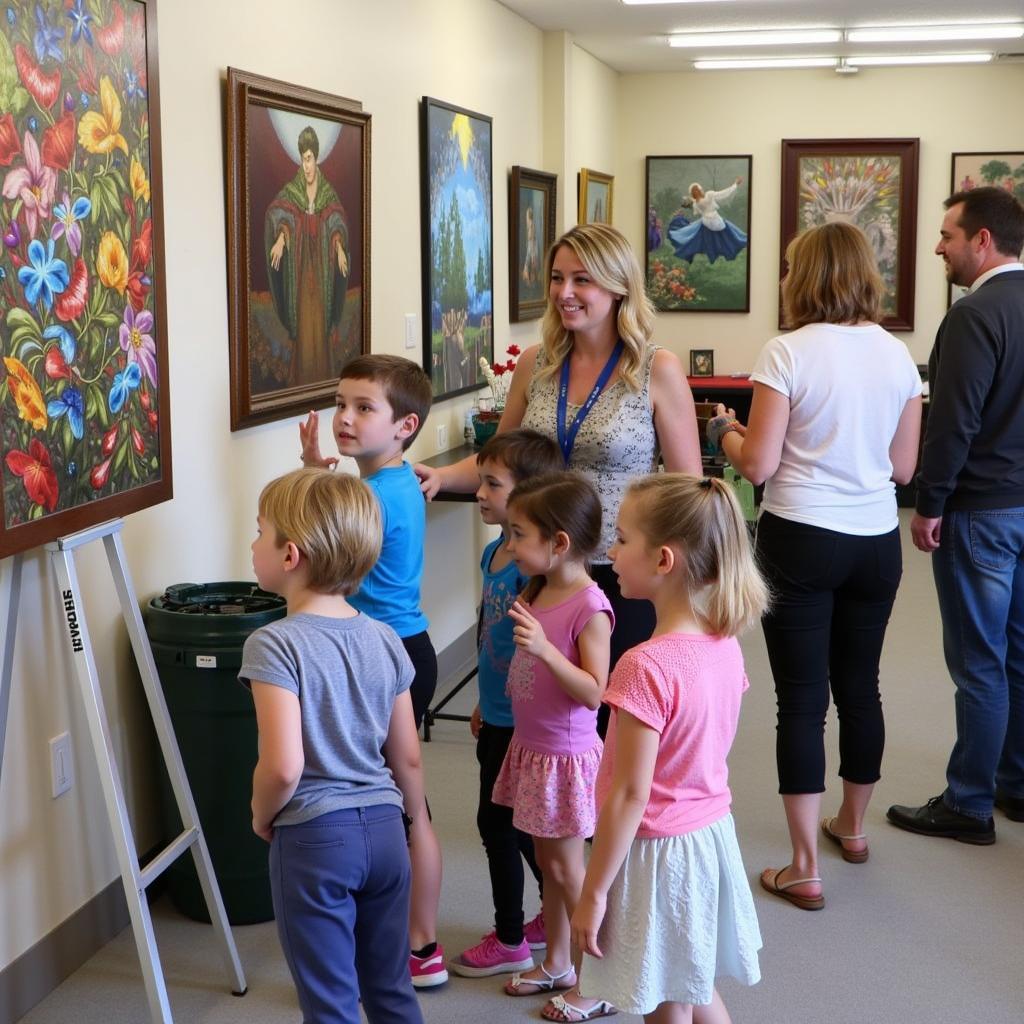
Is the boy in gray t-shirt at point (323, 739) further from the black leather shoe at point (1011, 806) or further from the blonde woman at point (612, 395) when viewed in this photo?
the black leather shoe at point (1011, 806)

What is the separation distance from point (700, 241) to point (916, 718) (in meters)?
5.22

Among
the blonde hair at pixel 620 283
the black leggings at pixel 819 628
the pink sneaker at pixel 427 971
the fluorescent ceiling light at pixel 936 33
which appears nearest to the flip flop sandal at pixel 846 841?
the black leggings at pixel 819 628

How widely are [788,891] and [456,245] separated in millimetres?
3038

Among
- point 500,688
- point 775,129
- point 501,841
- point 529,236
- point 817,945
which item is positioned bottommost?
point 817,945

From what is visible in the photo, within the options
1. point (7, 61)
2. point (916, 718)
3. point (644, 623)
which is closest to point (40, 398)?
point (7, 61)

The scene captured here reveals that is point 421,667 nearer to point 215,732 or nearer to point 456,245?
point 215,732

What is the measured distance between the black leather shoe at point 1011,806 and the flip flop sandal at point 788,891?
0.84 m

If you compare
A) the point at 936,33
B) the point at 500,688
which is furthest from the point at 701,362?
the point at 500,688

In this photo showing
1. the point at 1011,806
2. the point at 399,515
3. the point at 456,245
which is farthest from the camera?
the point at 456,245

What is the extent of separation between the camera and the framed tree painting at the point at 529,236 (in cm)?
633

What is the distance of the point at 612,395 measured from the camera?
2930 millimetres

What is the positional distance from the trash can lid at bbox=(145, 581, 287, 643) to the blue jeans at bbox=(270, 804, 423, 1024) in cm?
100

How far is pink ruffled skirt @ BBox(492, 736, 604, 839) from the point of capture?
2.57 metres

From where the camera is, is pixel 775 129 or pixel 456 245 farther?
pixel 775 129
